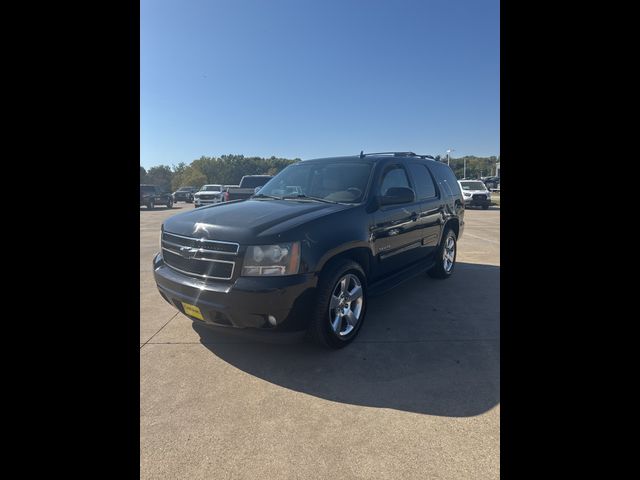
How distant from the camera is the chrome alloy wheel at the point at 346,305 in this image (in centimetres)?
304

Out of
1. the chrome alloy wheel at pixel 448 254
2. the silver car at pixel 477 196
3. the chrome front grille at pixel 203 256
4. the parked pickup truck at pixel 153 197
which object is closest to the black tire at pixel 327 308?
the chrome front grille at pixel 203 256

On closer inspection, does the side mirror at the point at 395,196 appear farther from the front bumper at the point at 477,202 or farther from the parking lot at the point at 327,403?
the front bumper at the point at 477,202

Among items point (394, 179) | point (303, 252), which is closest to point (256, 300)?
point (303, 252)

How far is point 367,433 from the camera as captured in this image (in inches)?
79.9

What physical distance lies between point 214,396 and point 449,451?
160cm

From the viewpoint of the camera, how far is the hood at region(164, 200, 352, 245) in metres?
2.67

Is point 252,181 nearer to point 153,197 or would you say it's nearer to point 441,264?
point 441,264

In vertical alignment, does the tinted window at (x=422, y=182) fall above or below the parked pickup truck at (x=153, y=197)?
below

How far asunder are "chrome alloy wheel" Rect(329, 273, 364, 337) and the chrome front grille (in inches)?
36.9

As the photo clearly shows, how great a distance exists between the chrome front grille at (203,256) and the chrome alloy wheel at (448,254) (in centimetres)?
383

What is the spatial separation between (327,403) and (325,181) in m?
2.50

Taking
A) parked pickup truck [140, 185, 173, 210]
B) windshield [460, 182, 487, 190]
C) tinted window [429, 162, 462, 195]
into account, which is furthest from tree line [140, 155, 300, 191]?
tinted window [429, 162, 462, 195]
